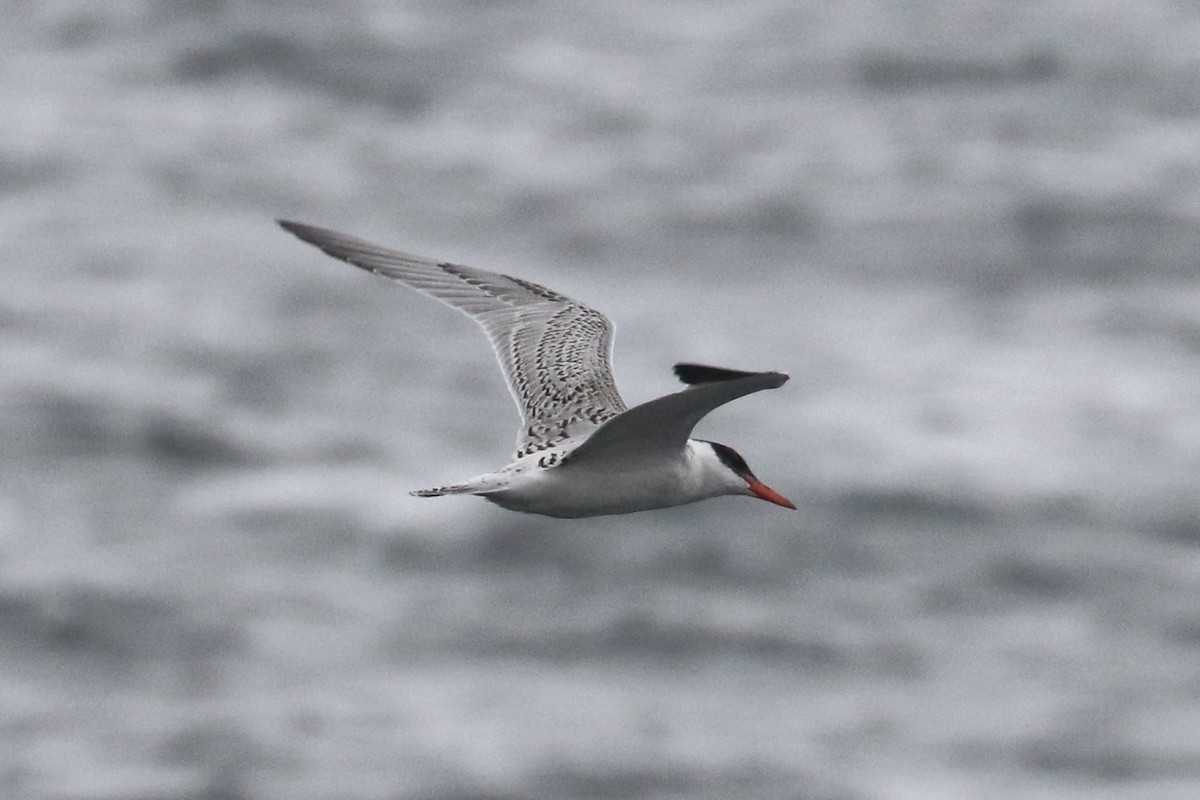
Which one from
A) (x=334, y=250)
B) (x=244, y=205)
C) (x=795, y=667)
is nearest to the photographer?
(x=334, y=250)

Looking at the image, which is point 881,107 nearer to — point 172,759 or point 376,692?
point 376,692

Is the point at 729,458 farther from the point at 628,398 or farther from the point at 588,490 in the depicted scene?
the point at 628,398

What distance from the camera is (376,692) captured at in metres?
31.9

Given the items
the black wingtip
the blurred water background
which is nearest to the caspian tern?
the black wingtip

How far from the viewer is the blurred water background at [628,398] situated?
3084 centimetres

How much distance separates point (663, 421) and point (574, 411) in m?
1.93

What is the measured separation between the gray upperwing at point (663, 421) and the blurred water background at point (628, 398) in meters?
18.6

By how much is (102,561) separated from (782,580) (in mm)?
10623

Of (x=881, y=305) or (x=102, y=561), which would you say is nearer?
(x=102, y=561)

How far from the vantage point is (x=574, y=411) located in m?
12.5

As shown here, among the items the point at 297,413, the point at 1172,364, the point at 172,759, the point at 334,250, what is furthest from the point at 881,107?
the point at 334,250

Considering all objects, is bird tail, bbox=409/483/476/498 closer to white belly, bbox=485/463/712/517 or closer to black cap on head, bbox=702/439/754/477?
white belly, bbox=485/463/712/517

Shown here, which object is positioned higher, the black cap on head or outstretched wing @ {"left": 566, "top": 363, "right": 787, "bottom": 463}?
the black cap on head

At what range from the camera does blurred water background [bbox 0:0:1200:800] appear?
30.8m
